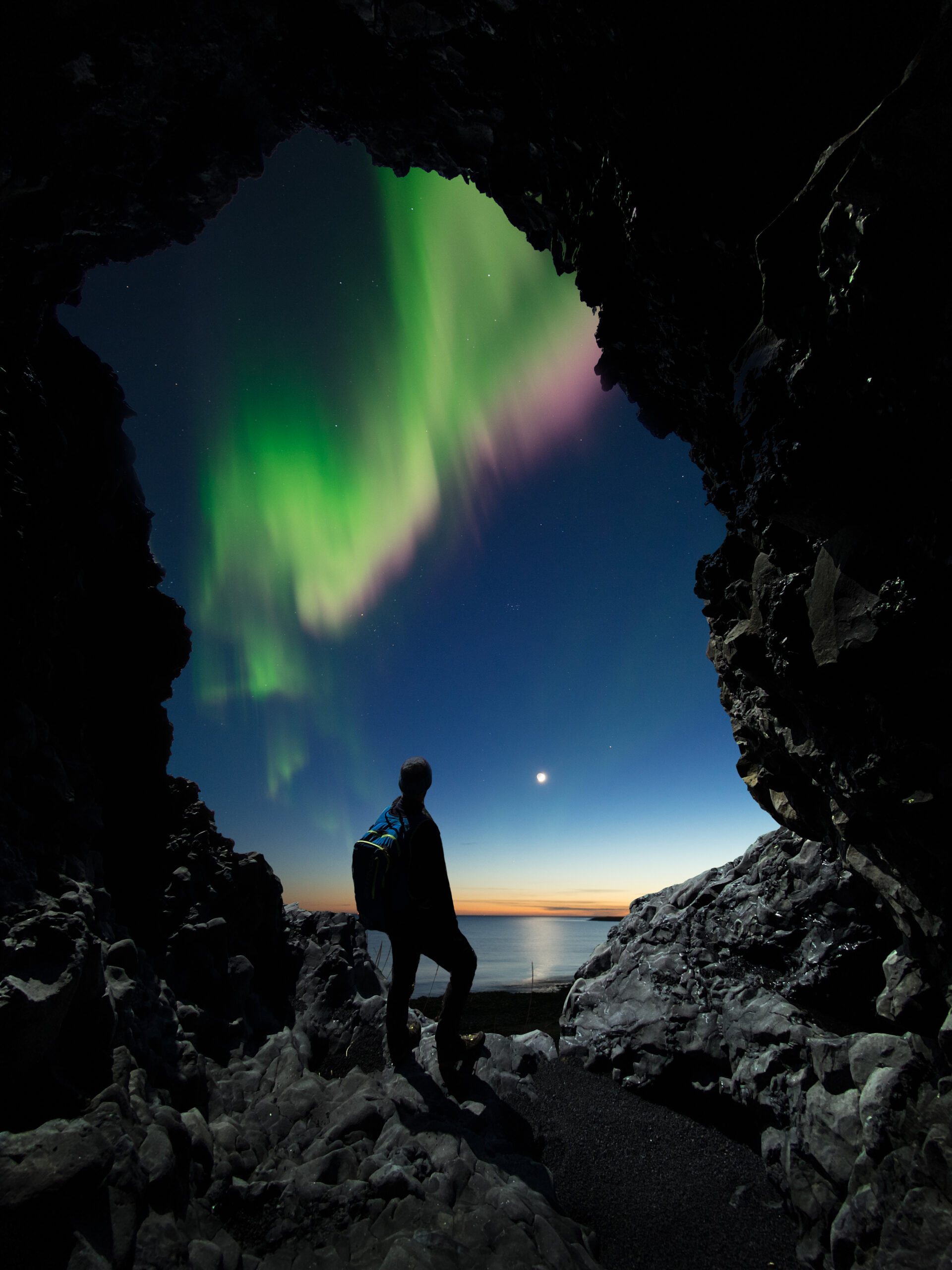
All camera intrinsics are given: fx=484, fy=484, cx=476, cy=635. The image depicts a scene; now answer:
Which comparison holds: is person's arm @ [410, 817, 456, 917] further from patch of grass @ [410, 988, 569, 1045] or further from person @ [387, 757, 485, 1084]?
patch of grass @ [410, 988, 569, 1045]

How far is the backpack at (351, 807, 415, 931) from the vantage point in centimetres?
639

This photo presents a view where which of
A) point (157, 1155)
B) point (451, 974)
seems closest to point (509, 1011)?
point (451, 974)

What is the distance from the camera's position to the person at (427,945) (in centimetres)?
648

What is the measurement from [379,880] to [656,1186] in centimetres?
444

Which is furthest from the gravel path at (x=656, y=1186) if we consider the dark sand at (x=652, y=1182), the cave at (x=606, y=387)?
the cave at (x=606, y=387)

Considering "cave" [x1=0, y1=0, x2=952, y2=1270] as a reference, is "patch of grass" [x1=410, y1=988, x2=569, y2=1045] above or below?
below

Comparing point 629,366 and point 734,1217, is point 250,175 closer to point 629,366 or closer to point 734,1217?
point 629,366

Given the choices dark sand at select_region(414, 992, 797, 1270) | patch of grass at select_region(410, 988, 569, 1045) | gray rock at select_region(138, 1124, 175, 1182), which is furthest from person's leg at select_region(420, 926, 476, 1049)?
patch of grass at select_region(410, 988, 569, 1045)

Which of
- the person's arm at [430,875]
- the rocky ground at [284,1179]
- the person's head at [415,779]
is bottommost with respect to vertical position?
the rocky ground at [284,1179]

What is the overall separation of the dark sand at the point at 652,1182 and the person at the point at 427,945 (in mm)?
1430

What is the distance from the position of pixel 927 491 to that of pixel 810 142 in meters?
4.02

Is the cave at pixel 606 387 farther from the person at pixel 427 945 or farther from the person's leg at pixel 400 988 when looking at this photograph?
the person at pixel 427 945

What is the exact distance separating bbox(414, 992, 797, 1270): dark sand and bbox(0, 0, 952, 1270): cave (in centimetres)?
42

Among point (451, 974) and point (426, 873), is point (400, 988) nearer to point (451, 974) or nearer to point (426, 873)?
point (451, 974)
